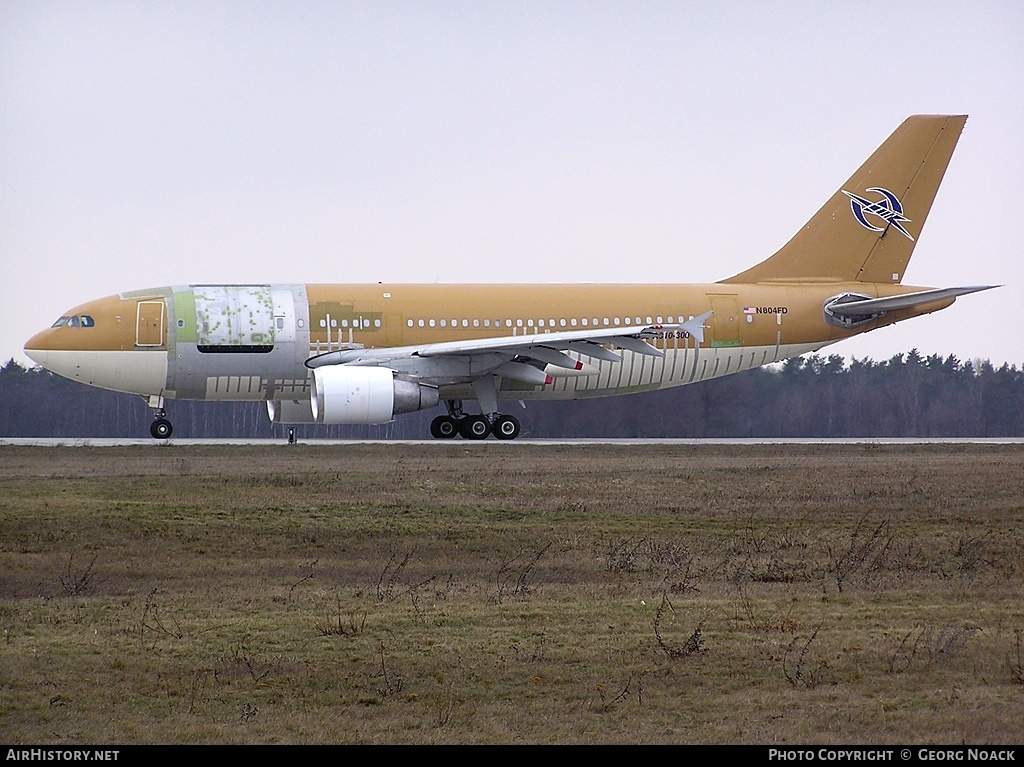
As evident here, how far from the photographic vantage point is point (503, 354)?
29.0 metres

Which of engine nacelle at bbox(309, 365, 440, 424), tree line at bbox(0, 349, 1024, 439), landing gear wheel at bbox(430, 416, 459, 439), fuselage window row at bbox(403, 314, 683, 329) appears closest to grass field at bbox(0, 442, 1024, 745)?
engine nacelle at bbox(309, 365, 440, 424)

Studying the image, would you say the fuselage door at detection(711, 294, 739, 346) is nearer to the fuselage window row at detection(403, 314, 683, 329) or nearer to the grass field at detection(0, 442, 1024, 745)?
the fuselage window row at detection(403, 314, 683, 329)

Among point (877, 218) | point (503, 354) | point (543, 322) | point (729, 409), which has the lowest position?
point (729, 409)

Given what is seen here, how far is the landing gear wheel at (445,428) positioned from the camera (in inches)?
1227

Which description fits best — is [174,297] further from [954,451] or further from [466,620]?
[466,620]

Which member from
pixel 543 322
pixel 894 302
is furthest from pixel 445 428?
pixel 894 302

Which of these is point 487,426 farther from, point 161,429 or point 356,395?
point 161,429

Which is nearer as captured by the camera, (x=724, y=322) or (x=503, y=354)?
(x=503, y=354)

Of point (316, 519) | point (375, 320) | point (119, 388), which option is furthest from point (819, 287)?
point (316, 519)

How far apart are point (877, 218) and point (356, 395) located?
47.7 ft

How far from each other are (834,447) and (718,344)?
420 centimetres

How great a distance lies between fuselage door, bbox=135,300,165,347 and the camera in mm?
28953

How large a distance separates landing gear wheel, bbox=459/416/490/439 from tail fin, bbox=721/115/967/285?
7.42 metres

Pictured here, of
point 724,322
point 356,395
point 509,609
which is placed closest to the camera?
point 509,609
